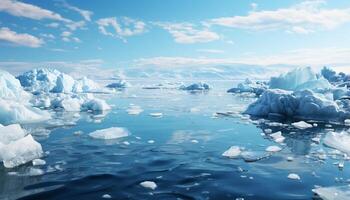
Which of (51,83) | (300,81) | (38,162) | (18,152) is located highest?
(300,81)

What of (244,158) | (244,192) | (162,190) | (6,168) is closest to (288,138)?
(244,158)

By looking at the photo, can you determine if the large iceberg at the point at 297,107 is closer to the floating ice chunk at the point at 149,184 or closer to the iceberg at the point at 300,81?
the iceberg at the point at 300,81

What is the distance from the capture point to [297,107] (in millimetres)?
17156

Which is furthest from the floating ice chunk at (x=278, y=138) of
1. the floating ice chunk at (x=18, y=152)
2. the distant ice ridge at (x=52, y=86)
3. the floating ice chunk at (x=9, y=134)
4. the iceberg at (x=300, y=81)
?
the distant ice ridge at (x=52, y=86)

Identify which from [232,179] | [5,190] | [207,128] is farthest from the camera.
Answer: [207,128]

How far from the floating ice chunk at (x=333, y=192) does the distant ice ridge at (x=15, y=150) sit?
5.98 m

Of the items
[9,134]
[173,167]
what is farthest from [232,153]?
[9,134]

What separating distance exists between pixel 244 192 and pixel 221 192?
15.7 inches

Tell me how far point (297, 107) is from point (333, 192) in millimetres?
11639

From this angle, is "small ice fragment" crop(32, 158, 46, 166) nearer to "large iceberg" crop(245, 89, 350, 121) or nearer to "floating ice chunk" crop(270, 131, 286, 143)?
"floating ice chunk" crop(270, 131, 286, 143)

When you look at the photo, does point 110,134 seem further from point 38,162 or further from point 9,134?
point 38,162

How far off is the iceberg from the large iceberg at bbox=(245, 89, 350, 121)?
4.61 metres

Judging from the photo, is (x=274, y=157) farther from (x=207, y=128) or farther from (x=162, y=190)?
(x=207, y=128)

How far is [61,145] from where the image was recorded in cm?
988
